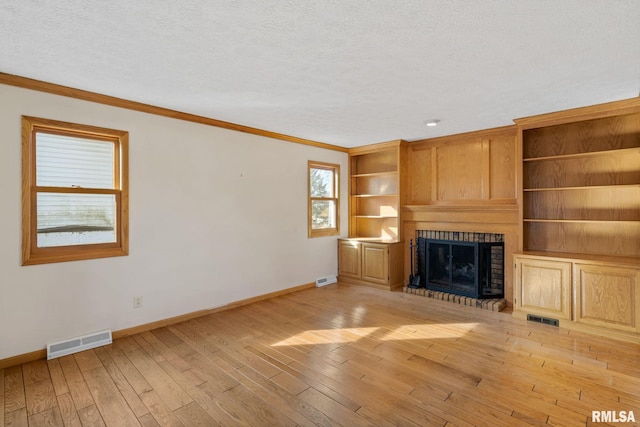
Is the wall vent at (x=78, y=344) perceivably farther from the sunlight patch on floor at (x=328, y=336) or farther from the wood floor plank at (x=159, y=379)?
the sunlight patch on floor at (x=328, y=336)

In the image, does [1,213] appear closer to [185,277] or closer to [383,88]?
[185,277]

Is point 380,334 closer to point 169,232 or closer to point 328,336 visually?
point 328,336

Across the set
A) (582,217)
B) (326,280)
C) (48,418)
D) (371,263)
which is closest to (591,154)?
(582,217)

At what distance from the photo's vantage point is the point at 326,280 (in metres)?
5.57

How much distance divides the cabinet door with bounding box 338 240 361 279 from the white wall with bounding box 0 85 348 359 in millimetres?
581

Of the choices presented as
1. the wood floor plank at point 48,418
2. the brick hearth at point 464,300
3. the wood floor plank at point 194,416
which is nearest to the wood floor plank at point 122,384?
the wood floor plank at point 194,416

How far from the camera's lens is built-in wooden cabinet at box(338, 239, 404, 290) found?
5172 millimetres

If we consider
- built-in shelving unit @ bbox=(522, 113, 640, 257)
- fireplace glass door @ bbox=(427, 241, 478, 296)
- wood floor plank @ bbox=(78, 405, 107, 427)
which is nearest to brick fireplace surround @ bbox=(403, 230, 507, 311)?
fireplace glass door @ bbox=(427, 241, 478, 296)

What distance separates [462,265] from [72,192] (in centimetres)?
489

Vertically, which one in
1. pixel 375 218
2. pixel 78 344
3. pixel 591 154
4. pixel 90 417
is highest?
pixel 591 154

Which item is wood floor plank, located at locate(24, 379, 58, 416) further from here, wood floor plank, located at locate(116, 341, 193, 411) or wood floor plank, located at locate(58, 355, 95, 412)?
wood floor plank, located at locate(116, 341, 193, 411)

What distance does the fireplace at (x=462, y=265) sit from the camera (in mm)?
4496

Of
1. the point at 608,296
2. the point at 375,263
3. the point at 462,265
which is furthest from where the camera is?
the point at 375,263

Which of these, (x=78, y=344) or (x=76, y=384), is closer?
(x=76, y=384)
